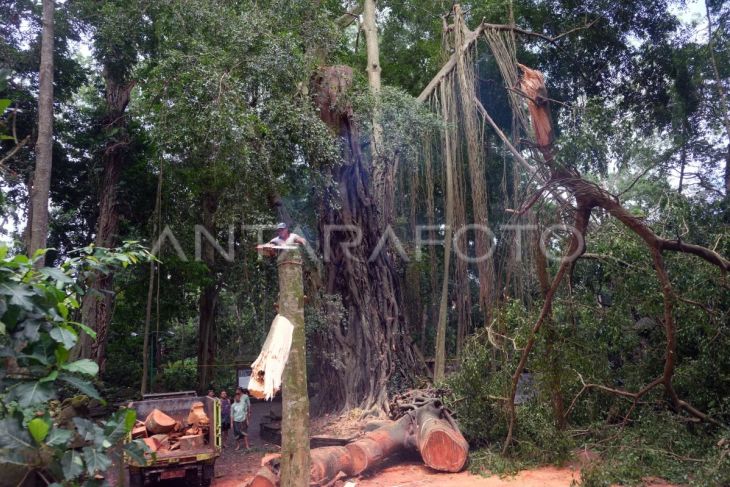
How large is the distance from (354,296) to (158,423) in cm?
478

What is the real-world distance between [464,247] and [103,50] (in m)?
8.26

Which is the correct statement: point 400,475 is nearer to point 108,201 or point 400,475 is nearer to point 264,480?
point 264,480

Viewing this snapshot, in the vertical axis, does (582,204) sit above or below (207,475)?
above

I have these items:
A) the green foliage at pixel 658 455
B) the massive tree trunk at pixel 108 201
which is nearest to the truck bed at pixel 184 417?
the massive tree trunk at pixel 108 201

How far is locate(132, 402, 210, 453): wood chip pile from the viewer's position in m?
8.62

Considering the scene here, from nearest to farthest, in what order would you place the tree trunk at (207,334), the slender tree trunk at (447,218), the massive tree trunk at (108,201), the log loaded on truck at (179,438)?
the log loaded on truck at (179,438), the massive tree trunk at (108,201), the slender tree trunk at (447,218), the tree trunk at (207,334)

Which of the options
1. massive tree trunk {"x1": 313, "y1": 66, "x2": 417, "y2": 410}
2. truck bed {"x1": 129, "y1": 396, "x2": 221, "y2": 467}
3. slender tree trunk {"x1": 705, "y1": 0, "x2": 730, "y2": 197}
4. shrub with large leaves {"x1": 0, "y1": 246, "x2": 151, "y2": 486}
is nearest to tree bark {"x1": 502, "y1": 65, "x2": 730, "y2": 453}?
shrub with large leaves {"x1": 0, "y1": 246, "x2": 151, "y2": 486}

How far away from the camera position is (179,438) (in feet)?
28.9

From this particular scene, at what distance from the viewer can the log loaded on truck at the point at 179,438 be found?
8.35 metres

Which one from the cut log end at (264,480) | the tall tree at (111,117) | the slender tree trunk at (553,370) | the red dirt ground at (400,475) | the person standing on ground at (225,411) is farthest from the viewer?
the person standing on ground at (225,411)

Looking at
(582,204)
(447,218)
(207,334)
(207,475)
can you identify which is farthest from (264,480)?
(207,334)

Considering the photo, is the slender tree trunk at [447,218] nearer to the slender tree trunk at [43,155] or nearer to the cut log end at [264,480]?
the cut log end at [264,480]

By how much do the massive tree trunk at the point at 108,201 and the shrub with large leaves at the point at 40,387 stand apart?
9.76 metres

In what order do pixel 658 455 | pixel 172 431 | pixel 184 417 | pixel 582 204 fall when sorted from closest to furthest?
pixel 582 204 → pixel 658 455 → pixel 172 431 → pixel 184 417
